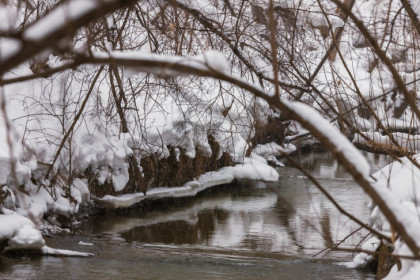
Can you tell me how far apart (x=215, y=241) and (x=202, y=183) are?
11.7 ft

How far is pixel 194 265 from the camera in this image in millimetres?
7203

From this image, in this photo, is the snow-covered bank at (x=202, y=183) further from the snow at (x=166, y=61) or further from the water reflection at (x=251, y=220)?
the snow at (x=166, y=61)

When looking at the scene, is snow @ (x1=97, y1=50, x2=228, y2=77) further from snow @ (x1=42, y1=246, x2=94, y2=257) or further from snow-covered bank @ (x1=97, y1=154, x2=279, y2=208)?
snow-covered bank @ (x1=97, y1=154, x2=279, y2=208)

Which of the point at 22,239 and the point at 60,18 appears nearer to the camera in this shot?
the point at 60,18

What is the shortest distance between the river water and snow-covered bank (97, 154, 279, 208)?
15 centimetres

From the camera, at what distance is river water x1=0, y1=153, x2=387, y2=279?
6887 millimetres

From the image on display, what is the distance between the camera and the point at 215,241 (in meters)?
8.51

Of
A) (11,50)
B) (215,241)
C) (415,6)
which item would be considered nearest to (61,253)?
(215,241)

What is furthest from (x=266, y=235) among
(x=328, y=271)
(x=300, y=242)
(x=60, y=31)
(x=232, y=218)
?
(x=60, y=31)

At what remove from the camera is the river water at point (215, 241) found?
6887 millimetres

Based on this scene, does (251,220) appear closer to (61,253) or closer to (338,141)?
(61,253)

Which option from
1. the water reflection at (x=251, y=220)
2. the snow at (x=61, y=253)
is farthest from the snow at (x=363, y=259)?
the snow at (x=61, y=253)

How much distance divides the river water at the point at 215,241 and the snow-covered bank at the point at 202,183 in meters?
0.15

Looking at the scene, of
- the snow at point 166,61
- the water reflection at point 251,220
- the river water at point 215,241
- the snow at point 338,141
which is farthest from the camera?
the water reflection at point 251,220
